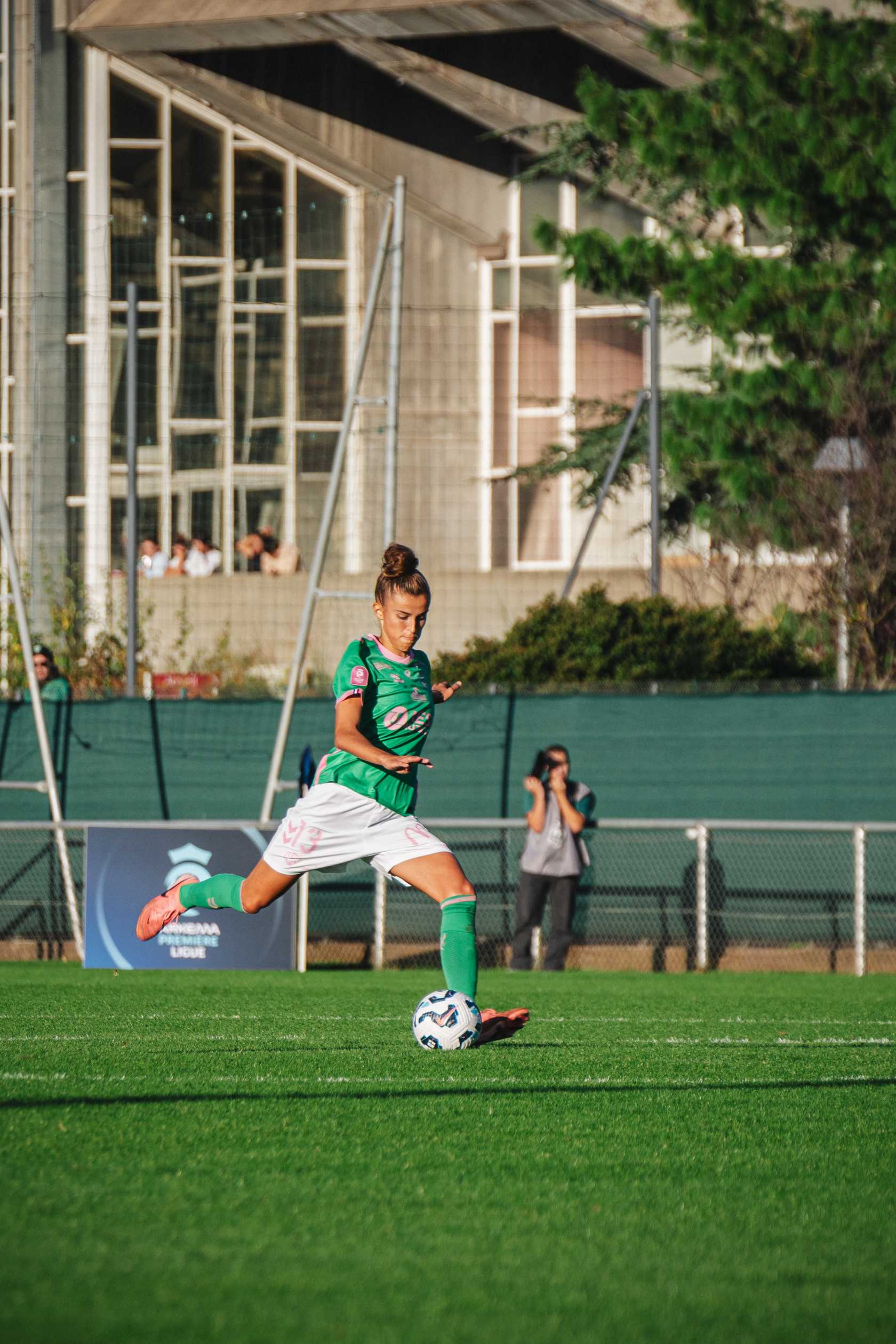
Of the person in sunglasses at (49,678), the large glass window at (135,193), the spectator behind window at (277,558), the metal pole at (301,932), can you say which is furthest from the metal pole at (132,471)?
the large glass window at (135,193)

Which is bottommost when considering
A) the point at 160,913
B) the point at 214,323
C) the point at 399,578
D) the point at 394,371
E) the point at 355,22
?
the point at 160,913

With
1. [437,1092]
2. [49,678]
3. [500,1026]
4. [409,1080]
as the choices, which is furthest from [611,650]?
[437,1092]

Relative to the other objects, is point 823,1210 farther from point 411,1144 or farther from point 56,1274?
point 56,1274

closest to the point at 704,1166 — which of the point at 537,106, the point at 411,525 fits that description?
the point at 411,525

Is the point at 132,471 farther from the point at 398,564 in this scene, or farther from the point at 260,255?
the point at 398,564

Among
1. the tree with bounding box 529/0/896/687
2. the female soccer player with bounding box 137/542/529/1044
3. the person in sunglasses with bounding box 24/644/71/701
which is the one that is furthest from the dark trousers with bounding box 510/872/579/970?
the female soccer player with bounding box 137/542/529/1044

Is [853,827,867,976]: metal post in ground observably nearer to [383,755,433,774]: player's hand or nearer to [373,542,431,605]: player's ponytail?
[373,542,431,605]: player's ponytail

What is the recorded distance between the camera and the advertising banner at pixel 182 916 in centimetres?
1354

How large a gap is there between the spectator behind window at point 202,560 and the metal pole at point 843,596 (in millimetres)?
8083

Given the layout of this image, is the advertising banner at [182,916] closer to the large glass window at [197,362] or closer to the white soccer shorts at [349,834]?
the white soccer shorts at [349,834]

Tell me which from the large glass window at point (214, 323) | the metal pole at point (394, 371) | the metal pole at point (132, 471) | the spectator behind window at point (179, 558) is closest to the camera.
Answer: the metal pole at point (394, 371)

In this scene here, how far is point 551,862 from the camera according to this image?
14.2 meters

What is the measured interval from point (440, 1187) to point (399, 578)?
112 inches

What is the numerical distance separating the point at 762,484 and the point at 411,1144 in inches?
643
